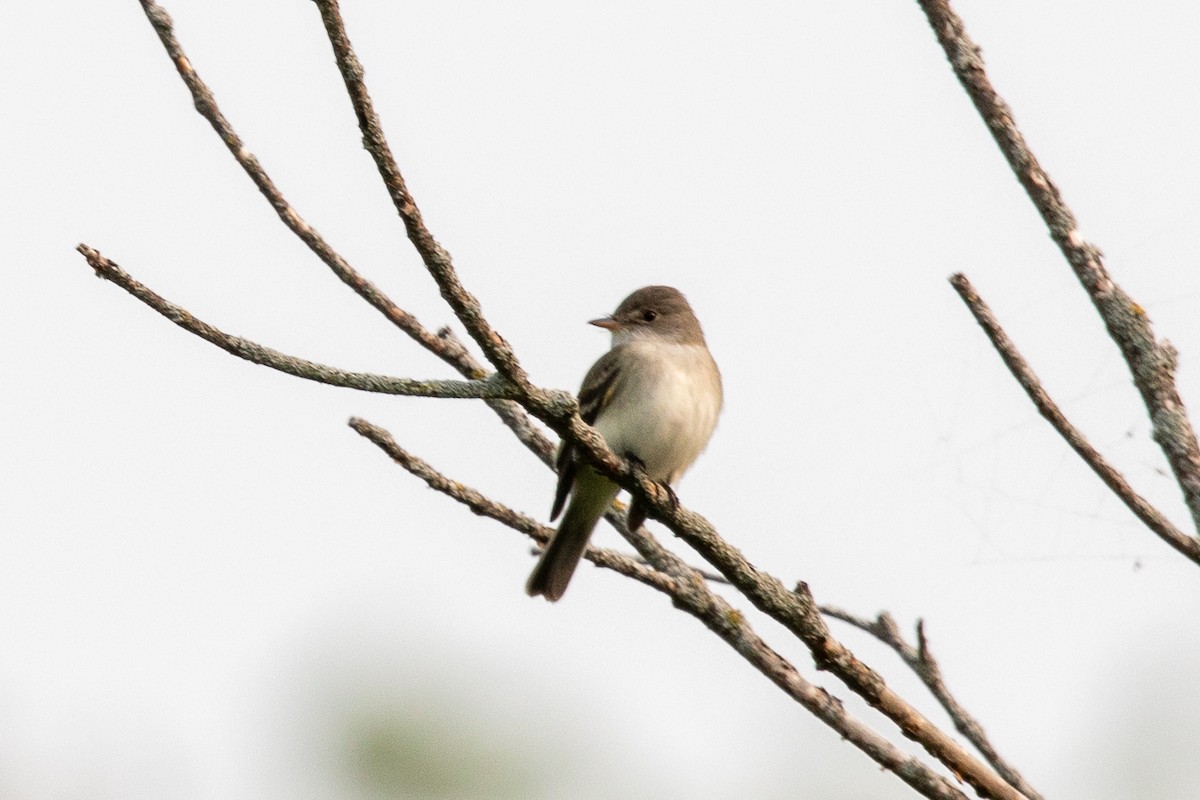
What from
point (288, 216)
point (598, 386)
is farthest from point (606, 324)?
point (288, 216)

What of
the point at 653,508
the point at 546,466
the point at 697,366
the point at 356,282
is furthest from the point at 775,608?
the point at 697,366

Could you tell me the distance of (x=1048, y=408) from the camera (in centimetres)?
311

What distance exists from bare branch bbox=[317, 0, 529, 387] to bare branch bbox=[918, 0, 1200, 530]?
110 cm

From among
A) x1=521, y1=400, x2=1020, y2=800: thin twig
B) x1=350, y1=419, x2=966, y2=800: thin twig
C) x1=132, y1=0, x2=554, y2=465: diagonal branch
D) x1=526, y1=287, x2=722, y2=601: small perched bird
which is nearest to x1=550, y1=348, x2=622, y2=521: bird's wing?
x1=526, y1=287, x2=722, y2=601: small perched bird

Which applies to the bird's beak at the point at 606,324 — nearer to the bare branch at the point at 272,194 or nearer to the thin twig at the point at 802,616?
the bare branch at the point at 272,194

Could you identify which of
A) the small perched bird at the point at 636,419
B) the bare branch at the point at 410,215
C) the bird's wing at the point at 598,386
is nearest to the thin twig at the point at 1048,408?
the bare branch at the point at 410,215

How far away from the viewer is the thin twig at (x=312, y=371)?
9.34 ft

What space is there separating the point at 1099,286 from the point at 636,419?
4.04 metres

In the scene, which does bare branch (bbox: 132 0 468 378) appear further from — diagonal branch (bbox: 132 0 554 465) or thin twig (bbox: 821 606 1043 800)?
thin twig (bbox: 821 606 1043 800)

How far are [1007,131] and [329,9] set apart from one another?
1361mm

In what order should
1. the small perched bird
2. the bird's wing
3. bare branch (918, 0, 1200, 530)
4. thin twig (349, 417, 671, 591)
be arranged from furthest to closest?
1. the bird's wing
2. the small perched bird
3. thin twig (349, 417, 671, 591)
4. bare branch (918, 0, 1200, 530)

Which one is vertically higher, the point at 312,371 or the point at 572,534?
the point at 572,534

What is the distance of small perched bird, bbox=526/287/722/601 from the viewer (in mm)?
6520

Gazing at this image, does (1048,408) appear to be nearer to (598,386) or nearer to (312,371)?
(312,371)
